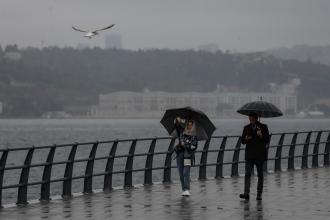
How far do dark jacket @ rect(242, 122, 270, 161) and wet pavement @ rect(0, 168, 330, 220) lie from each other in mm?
816

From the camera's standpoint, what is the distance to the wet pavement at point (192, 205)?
16.7m

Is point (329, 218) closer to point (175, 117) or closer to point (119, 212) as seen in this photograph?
point (119, 212)

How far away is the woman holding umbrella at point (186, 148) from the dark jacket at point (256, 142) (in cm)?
97

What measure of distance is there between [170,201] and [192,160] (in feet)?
4.13

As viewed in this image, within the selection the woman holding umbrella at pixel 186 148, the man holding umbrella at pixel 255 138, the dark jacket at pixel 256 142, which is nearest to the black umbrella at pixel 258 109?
the man holding umbrella at pixel 255 138

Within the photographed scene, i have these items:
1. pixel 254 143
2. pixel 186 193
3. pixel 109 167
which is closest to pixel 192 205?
pixel 186 193

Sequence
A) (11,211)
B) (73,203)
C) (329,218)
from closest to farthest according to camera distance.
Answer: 1. (329,218)
2. (11,211)
3. (73,203)

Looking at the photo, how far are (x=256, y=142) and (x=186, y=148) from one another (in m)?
1.33

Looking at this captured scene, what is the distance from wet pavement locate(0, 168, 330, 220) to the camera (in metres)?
16.7

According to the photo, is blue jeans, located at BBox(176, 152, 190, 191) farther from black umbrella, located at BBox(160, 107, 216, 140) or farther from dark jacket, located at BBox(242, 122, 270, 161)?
dark jacket, located at BBox(242, 122, 270, 161)

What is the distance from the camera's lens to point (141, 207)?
58.8 feet

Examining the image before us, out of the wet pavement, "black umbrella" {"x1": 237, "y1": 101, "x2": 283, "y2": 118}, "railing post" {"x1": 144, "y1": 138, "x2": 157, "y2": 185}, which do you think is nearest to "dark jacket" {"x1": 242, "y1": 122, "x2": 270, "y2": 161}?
"black umbrella" {"x1": 237, "y1": 101, "x2": 283, "y2": 118}

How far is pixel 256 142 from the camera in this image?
63.6ft

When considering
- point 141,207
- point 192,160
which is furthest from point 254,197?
point 141,207
